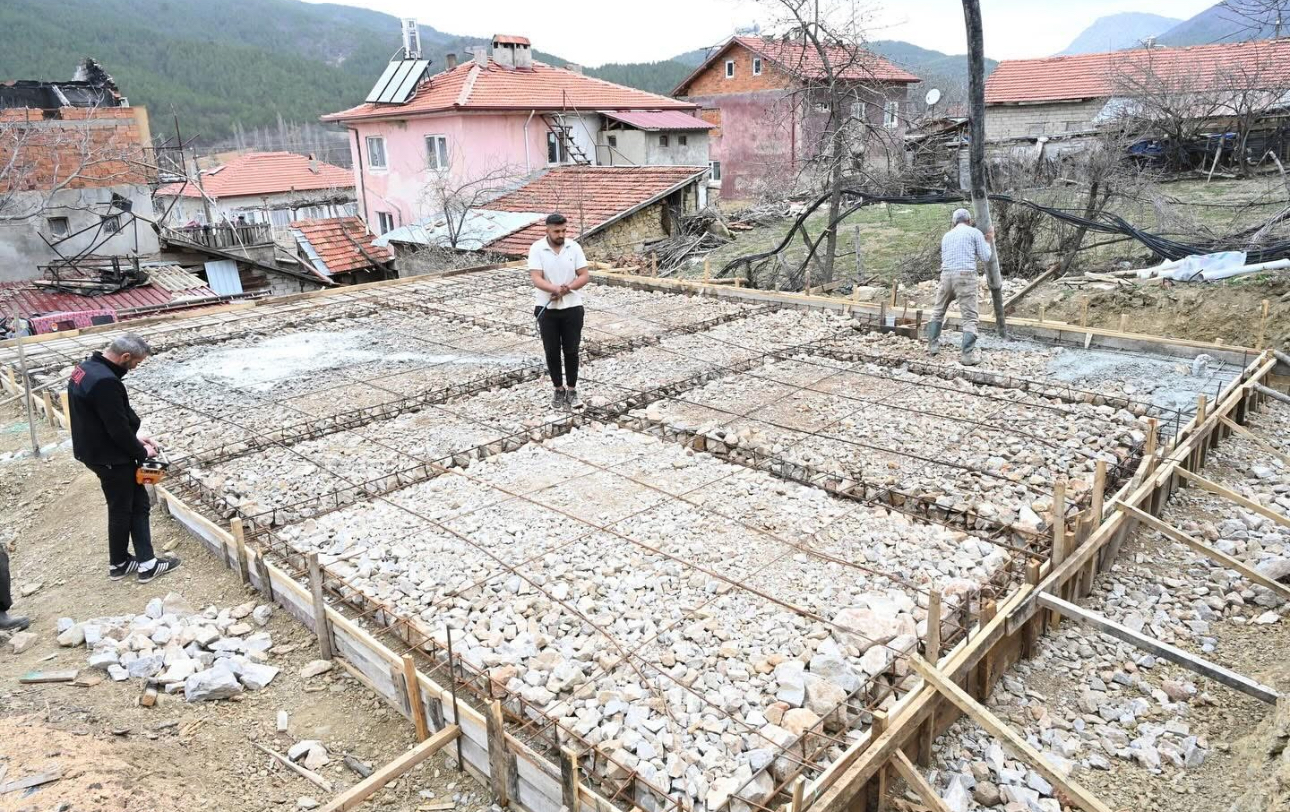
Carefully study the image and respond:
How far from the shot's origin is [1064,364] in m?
6.56

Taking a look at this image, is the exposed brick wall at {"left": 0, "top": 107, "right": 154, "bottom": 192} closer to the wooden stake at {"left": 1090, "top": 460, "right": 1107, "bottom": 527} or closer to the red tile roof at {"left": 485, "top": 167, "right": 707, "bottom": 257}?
the red tile roof at {"left": 485, "top": 167, "right": 707, "bottom": 257}

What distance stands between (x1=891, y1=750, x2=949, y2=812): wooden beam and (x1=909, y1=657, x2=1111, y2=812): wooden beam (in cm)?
26

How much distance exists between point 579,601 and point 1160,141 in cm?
1772

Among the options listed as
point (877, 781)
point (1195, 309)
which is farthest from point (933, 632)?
point (1195, 309)

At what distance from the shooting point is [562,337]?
574cm

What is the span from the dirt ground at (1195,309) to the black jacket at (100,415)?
718cm

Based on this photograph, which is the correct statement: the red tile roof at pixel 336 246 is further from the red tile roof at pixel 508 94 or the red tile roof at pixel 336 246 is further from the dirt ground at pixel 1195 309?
the dirt ground at pixel 1195 309

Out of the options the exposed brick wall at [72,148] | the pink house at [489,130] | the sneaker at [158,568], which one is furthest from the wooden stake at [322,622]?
the exposed brick wall at [72,148]

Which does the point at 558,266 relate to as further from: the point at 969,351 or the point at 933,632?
the point at 933,632

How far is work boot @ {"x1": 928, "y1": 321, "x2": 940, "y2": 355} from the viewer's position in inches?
270

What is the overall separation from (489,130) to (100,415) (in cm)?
1436

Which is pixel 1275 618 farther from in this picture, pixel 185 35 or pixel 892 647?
pixel 185 35

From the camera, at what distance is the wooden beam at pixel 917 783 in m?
2.47

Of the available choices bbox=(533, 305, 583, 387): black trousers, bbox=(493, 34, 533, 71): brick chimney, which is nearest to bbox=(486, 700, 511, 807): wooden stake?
bbox=(533, 305, 583, 387): black trousers
